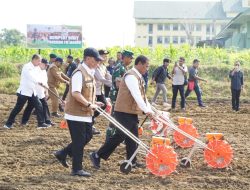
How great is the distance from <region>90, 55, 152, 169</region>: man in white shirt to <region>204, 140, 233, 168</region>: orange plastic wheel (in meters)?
1.11

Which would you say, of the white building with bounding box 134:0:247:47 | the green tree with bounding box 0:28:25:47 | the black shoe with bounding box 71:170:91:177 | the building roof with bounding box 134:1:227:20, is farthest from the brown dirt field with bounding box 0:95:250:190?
the building roof with bounding box 134:1:227:20

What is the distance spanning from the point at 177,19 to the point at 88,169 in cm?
8705

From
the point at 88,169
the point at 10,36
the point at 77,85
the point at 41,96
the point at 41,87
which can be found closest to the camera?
the point at 77,85

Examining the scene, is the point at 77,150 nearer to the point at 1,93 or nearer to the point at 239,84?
the point at 239,84

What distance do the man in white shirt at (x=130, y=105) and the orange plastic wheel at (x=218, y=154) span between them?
1.11 m

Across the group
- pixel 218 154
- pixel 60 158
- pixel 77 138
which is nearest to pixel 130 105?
pixel 77 138

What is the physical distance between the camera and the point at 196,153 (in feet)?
29.9

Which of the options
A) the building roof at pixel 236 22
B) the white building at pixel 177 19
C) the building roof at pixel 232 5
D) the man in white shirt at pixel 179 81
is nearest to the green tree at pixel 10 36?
the white building at pixel 177 19

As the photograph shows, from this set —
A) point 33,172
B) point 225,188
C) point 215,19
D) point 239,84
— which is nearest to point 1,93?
point 239,84

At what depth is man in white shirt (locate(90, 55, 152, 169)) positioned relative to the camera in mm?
7178

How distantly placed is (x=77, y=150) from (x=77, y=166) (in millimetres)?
250

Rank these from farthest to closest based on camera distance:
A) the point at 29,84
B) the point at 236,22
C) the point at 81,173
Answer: the point at 236,22
the point at 29,84
the point at 81,173

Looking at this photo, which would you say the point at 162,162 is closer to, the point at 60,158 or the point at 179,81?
the point at 60,158

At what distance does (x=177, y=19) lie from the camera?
3664 inches
